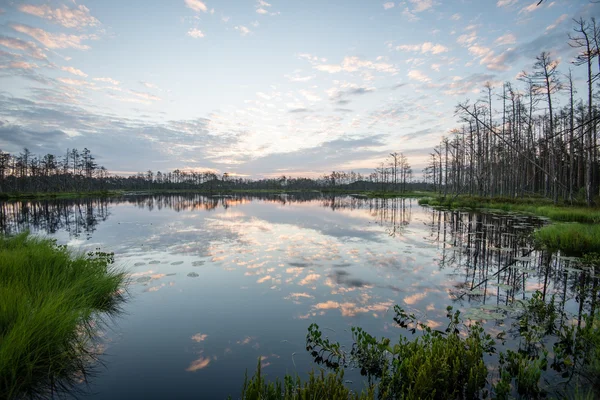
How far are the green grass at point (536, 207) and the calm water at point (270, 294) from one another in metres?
7.65

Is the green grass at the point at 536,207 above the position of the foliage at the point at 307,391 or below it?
above

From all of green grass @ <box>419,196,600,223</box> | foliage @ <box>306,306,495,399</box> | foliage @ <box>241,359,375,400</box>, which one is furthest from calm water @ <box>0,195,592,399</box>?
green grass @ <box>419,196,600,223</box>

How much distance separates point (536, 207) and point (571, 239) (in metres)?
19.0

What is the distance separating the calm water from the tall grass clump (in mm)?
490

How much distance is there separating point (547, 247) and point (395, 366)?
14197 mm

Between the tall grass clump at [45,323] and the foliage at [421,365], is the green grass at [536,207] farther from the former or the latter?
the tall grass clump at [45,323]

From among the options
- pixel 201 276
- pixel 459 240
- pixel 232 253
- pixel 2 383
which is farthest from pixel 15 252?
pixel 459 240

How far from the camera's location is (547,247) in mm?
13875

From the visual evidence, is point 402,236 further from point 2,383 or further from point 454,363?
point 2,383

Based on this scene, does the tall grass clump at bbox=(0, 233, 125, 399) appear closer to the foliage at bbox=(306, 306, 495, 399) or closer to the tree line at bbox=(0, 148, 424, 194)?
the foliage at bbox=(306, 306, 495, 399)

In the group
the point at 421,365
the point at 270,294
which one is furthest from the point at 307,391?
the point at 270,294

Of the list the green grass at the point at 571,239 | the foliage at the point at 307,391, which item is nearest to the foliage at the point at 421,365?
the foliage at the point at 307,391

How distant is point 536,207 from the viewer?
28.7m

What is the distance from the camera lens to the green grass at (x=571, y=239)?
12898 millimetres
